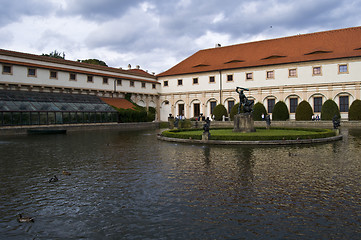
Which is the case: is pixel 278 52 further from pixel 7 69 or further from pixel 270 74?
pixel 7 69

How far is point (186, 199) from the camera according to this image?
6578mm

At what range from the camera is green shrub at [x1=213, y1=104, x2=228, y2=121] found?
48.5 metres

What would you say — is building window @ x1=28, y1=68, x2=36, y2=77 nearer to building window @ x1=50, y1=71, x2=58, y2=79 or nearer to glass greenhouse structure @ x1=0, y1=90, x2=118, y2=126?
building window @ x1=50, y1=71, x2=58, y2=79

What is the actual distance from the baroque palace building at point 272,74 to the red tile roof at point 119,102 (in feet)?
34.8

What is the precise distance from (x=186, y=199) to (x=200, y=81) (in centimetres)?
4715

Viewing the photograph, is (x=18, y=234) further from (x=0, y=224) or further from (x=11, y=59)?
(x=11, y=59)

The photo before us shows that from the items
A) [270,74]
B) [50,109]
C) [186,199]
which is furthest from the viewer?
[270,74]

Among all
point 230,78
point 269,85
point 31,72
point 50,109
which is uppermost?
point 230,78

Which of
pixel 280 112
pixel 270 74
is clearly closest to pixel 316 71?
pixel 270 74

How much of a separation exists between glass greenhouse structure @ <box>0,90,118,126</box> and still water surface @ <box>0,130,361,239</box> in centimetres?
2274

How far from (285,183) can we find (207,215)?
322cm

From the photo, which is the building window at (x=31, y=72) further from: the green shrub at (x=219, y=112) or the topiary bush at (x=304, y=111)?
the topiary bush at (x=304, y=111)

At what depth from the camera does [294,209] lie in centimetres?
585

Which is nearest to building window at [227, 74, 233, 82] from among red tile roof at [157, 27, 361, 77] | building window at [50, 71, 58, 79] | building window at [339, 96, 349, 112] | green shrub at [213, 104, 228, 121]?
red tile roof at [157, 27, 361, 77]
